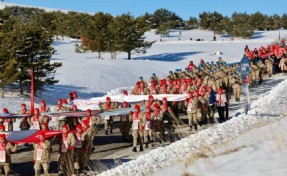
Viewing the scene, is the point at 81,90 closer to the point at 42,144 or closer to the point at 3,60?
the point at 3,60

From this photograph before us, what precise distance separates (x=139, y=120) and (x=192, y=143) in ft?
11.6

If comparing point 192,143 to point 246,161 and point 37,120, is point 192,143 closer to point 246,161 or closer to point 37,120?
point 37,120

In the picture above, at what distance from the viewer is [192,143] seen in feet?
48.4

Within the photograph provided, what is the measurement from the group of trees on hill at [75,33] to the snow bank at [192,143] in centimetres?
1623

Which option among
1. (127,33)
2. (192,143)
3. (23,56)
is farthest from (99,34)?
(192,143)

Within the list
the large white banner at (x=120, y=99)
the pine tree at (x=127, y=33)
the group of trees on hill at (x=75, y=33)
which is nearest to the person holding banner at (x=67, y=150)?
the large white banner at (x=120, y=99)

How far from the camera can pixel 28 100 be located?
33.0m

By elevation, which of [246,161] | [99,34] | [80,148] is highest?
[99,34]

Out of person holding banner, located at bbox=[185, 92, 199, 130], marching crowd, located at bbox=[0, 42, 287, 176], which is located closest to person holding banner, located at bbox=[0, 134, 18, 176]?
marching crowd, located at bbox=[0, 42, 287, 176]

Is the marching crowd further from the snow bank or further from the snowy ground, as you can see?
the snowy ground

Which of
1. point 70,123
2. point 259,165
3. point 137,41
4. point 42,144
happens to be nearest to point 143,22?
point 137,41

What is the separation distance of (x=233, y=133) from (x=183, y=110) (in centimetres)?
878

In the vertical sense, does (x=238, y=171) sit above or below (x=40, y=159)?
above

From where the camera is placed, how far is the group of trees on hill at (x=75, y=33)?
107ft
